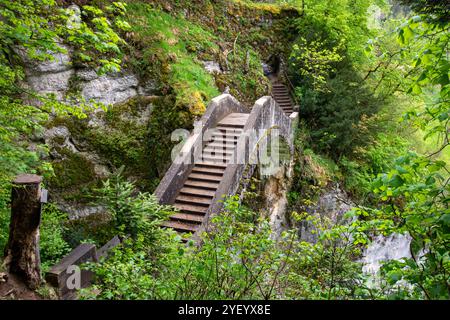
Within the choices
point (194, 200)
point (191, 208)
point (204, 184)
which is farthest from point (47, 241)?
point (204, 184)

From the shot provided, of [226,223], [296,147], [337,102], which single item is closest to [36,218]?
[226,223]

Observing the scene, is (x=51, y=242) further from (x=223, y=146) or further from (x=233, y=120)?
(x=233, y=120)

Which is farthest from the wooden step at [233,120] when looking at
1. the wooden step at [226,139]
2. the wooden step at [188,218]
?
the wooden step at [188,218]

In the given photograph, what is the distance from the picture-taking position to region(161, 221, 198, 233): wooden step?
805cm

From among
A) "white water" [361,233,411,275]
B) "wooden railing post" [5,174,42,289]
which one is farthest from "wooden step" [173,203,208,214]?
"white water" [361,233,411,275]

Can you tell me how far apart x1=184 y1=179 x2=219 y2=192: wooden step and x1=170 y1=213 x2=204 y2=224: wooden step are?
926 millimetres

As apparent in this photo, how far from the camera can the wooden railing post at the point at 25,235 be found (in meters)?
5.23

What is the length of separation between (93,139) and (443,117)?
9.55 meters

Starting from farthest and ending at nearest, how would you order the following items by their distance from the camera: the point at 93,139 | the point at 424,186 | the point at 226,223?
the point at 93,139 < the point at 226,223 < the point at 424,186

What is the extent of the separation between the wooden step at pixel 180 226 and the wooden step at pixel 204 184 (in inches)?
48.4

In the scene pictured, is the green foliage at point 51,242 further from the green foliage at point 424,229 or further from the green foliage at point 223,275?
the green foliage at point 424,229

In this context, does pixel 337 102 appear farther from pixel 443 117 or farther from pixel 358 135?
pixel 443 117

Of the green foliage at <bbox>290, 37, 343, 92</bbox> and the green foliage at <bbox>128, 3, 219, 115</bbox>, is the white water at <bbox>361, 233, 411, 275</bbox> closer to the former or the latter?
the green foliage at <bbox>290, 37, 343, 92</bbox>
